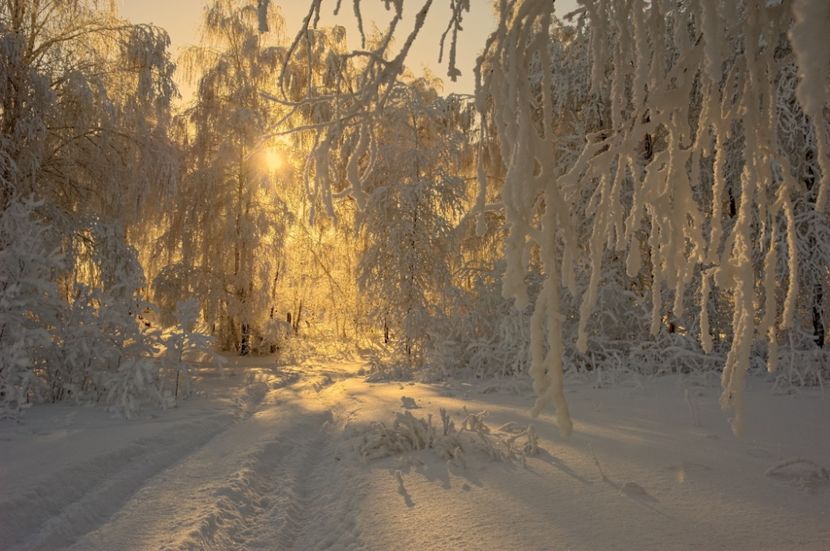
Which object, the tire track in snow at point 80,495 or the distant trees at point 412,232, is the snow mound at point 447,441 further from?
the distant trees at point 412,232

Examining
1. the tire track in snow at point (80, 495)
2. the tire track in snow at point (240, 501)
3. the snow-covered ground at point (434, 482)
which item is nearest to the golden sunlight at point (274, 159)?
the snow-covered ground at point (434, 482)

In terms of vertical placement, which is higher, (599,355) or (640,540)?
(599,355)

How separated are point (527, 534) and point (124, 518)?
2043 millimetres

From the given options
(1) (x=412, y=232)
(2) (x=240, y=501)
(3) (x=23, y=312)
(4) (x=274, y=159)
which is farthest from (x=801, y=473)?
(4) (x=274, y=159)

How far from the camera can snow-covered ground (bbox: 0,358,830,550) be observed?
2.45 m

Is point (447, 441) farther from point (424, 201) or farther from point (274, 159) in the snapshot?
point (274, 159)

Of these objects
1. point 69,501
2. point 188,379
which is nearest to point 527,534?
point 69,501

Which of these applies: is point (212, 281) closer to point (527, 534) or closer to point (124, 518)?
point (124, 518)

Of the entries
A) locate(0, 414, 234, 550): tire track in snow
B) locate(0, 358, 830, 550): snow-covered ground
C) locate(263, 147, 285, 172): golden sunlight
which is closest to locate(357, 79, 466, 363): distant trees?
locate(263, 147, 285, 172): golden sunlight

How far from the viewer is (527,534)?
2.40 metres

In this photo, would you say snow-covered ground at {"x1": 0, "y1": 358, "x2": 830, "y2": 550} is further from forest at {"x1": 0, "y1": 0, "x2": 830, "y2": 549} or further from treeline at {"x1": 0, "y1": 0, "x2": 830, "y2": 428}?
treeline at {"x1": 0, "y1": 0, "x2": 830, "y2": 428}

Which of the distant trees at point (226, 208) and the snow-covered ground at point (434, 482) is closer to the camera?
the snow-covered ground at point (434, 482)

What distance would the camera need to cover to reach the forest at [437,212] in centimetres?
158

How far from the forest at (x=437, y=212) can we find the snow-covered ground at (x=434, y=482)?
0.34 ft
